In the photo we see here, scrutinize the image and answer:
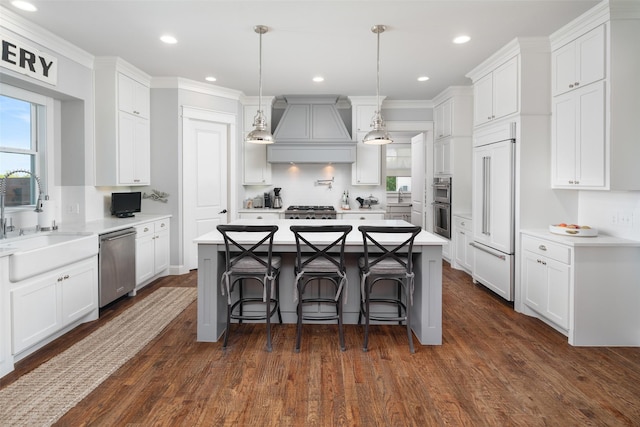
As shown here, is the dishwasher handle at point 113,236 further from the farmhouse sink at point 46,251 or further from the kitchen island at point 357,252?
the kitchen island at point 357,252

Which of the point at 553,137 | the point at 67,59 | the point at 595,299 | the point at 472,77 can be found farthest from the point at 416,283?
the point at 67,59

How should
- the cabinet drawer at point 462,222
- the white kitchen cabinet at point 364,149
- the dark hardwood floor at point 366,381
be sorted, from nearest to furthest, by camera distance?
the dark hardwood floor at point 366,381 → the cabinet drawer at point 462,222 → the white kitchen cabinet at point 364,149

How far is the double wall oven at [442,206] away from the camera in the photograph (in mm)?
5840

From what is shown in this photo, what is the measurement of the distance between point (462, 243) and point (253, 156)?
3672 mm

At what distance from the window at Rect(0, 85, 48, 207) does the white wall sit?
523 centimetres

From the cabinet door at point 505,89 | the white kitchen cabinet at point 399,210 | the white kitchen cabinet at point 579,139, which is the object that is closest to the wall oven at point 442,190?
the cabinet door at point 505,89

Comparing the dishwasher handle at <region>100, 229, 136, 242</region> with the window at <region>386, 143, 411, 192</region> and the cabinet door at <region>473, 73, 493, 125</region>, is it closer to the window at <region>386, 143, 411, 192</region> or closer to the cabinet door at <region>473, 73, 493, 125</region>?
the cabinet door at <region>473, 73, 493, 125</region>

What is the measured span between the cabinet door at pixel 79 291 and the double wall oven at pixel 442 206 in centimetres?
477

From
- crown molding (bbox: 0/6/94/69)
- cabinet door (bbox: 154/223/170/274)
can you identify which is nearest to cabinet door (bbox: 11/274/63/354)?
cabinet door (bbox: 154/223/170/274)

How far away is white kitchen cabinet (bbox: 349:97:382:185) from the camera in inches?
249

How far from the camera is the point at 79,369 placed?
265 centimetres

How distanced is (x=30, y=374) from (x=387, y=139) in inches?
137

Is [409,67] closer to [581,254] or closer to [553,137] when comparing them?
[553,137]

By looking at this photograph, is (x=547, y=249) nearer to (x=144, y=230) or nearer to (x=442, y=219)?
(x=442, y=219)
